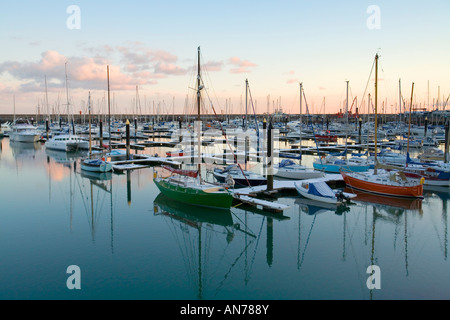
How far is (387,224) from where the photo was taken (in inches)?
856

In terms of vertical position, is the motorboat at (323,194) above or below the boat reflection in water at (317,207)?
above

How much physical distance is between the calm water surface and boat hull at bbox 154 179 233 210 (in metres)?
0.62

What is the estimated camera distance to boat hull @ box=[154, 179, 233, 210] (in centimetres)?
2345

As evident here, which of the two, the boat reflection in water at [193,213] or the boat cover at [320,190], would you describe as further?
the boat cover at [320,190]

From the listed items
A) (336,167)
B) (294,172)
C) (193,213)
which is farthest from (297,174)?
(193,213)

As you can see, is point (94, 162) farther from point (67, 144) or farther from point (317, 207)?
point (317, 207)

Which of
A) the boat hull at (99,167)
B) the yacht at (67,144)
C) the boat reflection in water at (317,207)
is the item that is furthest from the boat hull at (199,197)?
the yacht at (67,144)

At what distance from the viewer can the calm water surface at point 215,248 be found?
540 inches

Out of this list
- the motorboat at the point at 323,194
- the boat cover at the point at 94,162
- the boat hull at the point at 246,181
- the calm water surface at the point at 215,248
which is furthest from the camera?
the boat cover at the point at 94,162

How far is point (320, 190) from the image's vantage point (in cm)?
2630

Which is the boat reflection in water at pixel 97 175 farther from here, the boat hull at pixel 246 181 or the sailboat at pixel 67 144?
the sailboat at pixel 67 144

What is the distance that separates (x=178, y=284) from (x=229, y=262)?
118 inches

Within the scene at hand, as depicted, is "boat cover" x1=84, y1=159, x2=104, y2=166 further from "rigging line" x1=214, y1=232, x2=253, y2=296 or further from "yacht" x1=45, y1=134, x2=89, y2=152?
"rigging line" x1=214, y1=232, x2=253, y2=296
